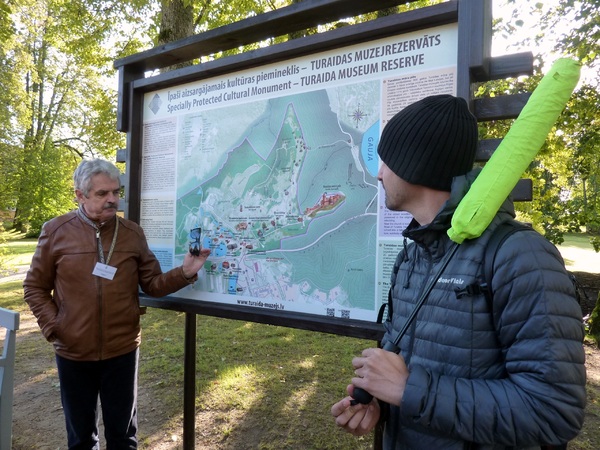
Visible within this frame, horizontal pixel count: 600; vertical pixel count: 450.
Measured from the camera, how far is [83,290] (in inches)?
99.7

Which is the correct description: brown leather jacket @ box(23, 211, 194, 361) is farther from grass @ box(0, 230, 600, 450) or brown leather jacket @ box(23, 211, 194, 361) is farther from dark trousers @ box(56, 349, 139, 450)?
grass @ box(0, 230, 600, 450)

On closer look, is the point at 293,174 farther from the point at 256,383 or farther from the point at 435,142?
the point at 256,383

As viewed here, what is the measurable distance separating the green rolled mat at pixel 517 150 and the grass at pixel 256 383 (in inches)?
120

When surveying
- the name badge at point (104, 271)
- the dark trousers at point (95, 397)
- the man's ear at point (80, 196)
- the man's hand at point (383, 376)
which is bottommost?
the dark trousers at point (95, 397)

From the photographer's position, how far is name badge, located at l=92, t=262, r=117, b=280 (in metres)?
2.54

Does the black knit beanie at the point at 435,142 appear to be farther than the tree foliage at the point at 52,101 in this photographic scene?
No

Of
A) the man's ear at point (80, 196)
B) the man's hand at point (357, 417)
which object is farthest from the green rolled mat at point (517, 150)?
the man's ear at point (80, 196)

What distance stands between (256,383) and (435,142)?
13.6ft

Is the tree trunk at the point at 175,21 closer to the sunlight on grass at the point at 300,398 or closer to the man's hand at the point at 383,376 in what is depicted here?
the sunlight on grass at the point at 300,398

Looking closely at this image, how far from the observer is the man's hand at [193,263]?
2.67 meters

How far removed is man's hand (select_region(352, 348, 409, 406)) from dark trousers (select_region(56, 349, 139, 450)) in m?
1.94

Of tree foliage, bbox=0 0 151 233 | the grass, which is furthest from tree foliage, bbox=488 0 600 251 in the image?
tree foliage, bbox=0 0 151 233

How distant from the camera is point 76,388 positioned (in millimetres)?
2582

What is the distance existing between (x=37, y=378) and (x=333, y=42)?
5.26m
